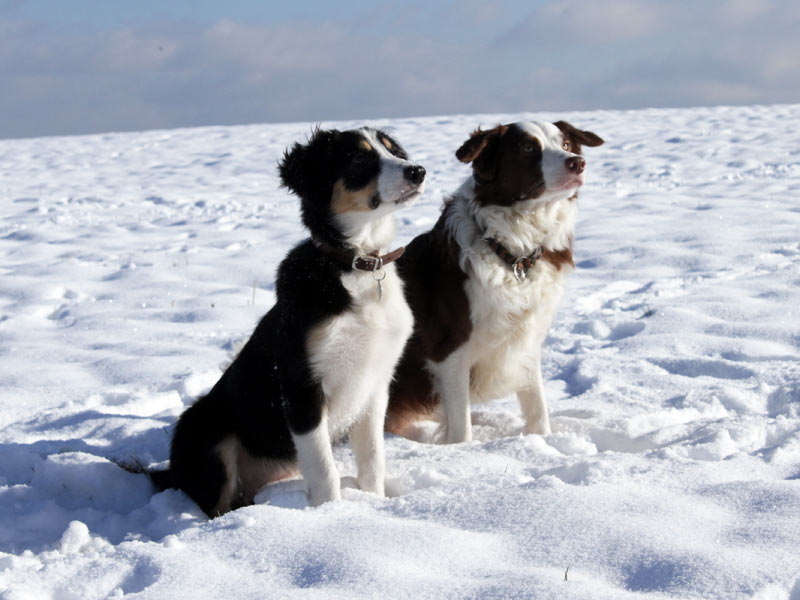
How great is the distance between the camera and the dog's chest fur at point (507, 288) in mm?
4430

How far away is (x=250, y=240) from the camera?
10.5m

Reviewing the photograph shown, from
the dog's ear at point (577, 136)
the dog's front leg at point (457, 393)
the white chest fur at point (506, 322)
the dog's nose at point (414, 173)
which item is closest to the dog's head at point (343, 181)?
the dog's nose at point (414, 173)

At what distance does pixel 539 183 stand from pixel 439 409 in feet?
4.81

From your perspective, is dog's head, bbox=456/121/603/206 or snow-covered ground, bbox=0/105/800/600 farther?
dog's head, bbox=456/121/603/206

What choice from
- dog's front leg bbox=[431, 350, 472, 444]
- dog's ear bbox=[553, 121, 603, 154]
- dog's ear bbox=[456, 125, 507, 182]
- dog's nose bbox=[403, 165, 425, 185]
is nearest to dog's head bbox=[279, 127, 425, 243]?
dog's nose bbox=[403, 165, 425, 185]

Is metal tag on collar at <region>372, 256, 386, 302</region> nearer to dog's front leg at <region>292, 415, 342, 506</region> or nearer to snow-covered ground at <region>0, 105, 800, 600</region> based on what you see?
dog's front leg at <region>292, 415, 342, 506</region>

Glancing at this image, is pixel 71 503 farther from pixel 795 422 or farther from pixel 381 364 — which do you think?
pixel 795 422

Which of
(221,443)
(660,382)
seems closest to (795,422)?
(660,382)

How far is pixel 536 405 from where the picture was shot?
15.4ft

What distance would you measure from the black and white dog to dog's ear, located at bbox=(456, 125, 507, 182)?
0.55 m

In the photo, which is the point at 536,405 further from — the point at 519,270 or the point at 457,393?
the point at 519,270

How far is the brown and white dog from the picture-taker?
4414 mm

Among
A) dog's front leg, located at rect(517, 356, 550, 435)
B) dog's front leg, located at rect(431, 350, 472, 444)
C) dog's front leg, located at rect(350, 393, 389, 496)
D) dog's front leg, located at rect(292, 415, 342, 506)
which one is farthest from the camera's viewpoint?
dog's front leg, located at rect(517, 356, 550, 435)

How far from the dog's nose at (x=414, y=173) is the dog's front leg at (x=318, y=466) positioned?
109cm
